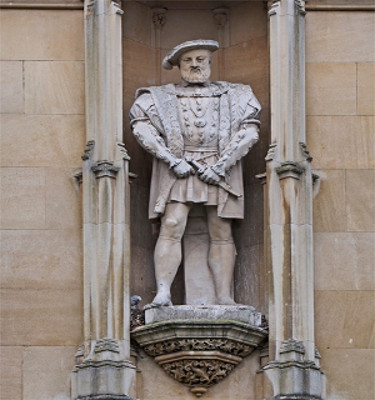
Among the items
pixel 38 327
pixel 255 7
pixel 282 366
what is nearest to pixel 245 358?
pixel 282 366

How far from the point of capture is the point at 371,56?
27016mm

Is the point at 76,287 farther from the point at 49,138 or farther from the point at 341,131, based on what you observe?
the point at 341,131

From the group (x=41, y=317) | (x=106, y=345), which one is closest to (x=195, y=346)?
(x=106, y=345)

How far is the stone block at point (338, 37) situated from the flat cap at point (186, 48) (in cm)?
103

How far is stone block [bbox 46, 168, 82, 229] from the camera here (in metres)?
26.4

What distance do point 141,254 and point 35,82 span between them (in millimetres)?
2137

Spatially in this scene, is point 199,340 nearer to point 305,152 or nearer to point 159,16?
point 305,152

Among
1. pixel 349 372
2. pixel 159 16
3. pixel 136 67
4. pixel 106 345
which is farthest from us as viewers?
pixel 159 16

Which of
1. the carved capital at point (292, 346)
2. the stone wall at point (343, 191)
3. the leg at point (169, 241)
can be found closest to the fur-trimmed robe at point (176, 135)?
the leg at point (169, 241)

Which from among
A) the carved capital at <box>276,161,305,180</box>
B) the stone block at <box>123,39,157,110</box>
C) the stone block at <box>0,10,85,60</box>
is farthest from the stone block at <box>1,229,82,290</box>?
the carved capital at <box>276,161,305,180</box>

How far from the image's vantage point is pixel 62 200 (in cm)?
2648

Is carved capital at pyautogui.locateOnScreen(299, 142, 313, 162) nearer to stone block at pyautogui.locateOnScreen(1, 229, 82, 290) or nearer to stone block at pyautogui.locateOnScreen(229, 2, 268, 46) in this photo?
stone block at pyautogui.locateOnScreen(229, 2, 268, 46)

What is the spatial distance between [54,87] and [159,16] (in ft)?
5.00

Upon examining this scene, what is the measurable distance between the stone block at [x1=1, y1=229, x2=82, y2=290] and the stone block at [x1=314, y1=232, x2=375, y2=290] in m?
2.51
